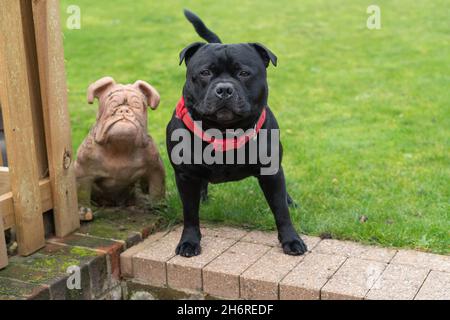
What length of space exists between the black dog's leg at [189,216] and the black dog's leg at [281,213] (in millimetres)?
389

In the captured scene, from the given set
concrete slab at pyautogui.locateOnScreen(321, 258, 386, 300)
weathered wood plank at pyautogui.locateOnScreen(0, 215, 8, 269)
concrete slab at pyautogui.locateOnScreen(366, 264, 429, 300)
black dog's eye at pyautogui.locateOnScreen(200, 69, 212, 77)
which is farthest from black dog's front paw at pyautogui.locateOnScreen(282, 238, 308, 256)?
weathered wood plank at pyautogui.locateOnScreen(0, 215, 8, 269)

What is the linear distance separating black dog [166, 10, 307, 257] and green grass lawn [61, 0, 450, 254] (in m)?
0.43

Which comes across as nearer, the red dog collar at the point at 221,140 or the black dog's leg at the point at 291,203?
the red dog collar at the point at 221,140

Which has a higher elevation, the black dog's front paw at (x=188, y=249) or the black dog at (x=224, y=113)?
the black dog at (x=224, y=113)

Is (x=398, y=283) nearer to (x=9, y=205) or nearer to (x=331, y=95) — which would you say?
(x=9, y=205)

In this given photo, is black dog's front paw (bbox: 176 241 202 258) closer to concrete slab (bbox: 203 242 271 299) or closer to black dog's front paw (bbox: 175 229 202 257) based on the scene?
black dog's front paw (bbox: 175 229 202 257)

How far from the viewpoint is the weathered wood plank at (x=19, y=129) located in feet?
10.6

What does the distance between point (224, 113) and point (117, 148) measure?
3.24 feet

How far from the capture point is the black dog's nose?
3.06 meters

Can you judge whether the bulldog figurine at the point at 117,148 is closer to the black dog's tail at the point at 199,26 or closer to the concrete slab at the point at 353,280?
the black dog's tail at the point at 199,26

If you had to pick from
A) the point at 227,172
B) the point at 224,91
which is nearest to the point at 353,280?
the point at 227,172

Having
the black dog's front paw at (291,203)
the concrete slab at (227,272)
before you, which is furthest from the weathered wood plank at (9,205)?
the black dog's front paw at (291,203)

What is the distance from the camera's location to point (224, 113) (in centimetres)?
313
